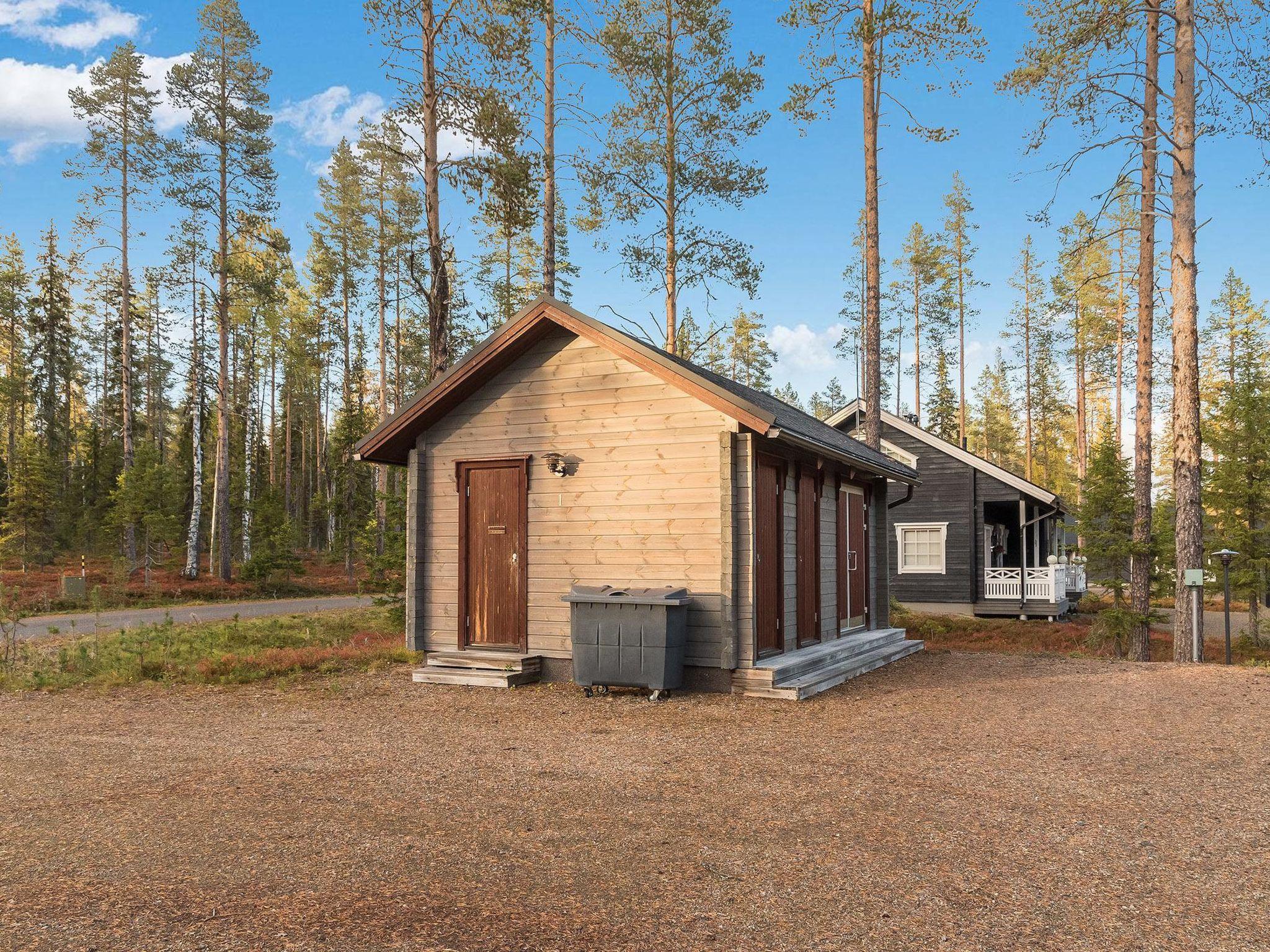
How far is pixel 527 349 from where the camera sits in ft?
35.1

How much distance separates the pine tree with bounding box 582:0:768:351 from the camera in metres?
19.7

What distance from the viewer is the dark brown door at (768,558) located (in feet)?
31.8

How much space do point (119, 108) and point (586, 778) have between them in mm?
29504

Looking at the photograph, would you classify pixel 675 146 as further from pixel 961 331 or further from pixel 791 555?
pixel 961 331

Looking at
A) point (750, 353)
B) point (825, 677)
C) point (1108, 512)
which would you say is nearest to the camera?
point (825, 677)

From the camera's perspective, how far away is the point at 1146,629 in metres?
15.5

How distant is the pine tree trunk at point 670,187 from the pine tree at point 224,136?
13764 millimetres

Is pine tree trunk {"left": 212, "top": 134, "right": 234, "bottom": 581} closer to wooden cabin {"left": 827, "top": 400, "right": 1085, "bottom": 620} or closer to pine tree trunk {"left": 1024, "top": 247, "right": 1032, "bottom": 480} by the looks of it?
wooden cabin {"left": 827, "top": 400, "right": 1085, "bottom": 620}

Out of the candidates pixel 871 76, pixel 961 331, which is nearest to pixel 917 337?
pixel 961 331

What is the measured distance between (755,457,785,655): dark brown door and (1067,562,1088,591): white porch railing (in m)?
19.0

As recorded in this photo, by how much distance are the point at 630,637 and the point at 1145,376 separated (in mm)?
11193

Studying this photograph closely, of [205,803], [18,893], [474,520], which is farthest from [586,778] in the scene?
[474,520]

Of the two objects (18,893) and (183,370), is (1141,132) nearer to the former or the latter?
(18,893)

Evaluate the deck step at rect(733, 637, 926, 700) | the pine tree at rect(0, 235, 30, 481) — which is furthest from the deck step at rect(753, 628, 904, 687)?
the pine tree at rect(0, 235, 30, 481)
